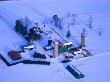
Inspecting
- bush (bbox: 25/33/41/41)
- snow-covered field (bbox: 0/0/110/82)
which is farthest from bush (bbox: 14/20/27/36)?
bush (bbox: 25/33/41/41)

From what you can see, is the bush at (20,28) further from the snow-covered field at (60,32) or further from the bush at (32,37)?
the bush at (32,37)

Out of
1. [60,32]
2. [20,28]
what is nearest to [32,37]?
[20,28]

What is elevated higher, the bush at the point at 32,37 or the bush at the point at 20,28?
the bush at the point at 20,28

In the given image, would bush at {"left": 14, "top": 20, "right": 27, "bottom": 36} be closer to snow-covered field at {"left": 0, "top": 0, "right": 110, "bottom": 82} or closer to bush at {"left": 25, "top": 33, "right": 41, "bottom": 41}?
snow-covered field at {"left": 0, "top": 0, "right": 110, "bottom": 82}

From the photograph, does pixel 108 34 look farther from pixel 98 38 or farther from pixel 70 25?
pixel 70 25

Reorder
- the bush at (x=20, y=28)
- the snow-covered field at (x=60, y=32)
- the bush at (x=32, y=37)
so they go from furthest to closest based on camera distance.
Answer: the bush at (x=20, y=28) < the bush at (x=32, y=37) < the snow-covered field at (x=60, y=32)

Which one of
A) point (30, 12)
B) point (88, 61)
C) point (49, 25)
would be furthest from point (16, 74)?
point (30, 12)

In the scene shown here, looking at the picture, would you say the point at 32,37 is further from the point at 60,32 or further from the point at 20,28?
the point at 60,32

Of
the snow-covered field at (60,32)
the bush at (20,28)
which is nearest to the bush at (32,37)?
the snow-covered field at (60,32)
